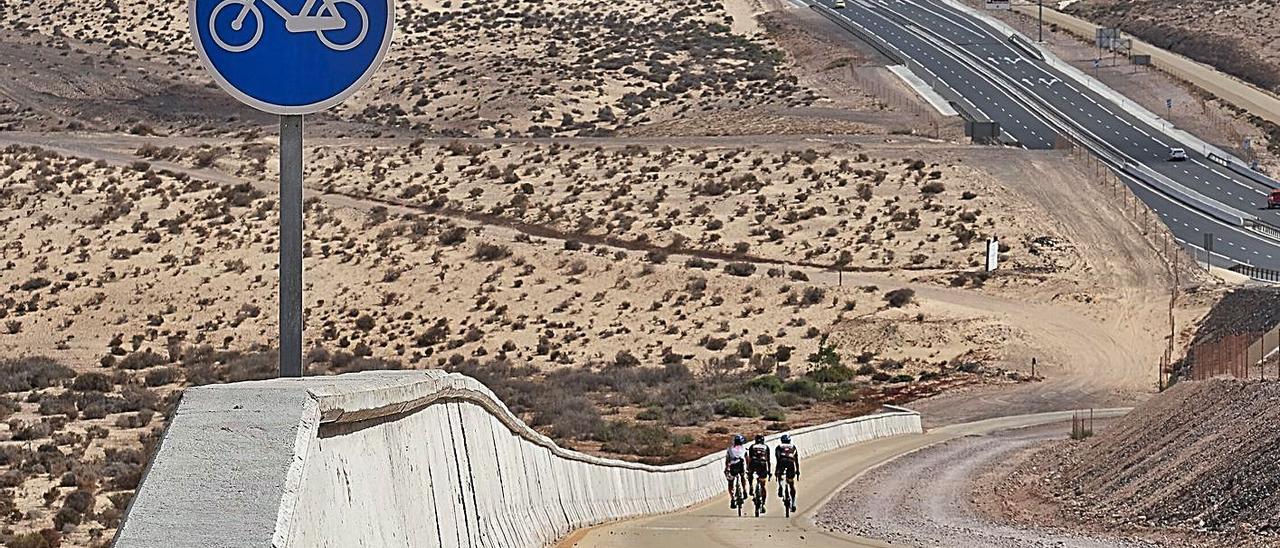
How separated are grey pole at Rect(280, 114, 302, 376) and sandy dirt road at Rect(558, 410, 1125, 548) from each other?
5.46 metres

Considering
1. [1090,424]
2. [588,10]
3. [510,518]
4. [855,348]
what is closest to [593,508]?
[510,518]

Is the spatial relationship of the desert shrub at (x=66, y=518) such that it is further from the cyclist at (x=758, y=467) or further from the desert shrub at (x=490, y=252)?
the desert shrub at (x=490, y=252)

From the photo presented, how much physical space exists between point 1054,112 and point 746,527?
A: 289ft

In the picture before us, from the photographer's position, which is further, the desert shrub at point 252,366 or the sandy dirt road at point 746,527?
the desert shrub at point 252,366

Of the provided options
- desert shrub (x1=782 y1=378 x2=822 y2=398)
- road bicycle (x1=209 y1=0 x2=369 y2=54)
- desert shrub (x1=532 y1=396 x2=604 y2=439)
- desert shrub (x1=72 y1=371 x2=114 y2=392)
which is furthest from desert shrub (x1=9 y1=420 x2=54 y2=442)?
road bicycle (x1=209 y1=0 x2=369 y2=54)

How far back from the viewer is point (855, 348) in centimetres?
5788

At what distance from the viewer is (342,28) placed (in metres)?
5.82

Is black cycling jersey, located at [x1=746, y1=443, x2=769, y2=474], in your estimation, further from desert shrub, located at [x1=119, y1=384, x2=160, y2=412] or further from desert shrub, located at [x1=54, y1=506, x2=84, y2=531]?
desert shrub, located at [x1=119, y1=384, x2=160, y2=412]

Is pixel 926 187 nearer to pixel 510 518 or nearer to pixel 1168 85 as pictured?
pixel 1168 85

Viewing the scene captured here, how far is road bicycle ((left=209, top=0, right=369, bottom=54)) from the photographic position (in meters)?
5.77

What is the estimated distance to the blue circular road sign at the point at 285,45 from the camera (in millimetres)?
5777

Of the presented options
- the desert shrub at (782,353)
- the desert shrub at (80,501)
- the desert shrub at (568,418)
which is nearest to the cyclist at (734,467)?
the desert shrub at (80,501)

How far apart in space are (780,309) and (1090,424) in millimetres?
18330

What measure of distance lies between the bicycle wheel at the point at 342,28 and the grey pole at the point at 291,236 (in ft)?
1.07
